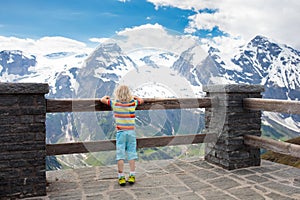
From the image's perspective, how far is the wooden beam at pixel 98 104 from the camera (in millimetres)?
3902

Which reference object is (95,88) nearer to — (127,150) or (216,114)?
(127,150)

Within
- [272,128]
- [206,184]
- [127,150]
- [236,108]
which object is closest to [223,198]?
[206,184]

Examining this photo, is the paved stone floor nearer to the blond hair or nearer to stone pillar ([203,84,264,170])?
stone pillar ([203,84,264,170])

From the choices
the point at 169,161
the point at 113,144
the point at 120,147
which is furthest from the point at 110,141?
the point at 169,161

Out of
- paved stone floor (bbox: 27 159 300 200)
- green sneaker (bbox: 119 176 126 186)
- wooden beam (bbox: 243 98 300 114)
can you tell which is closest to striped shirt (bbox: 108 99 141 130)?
green sneaker (bbox: 119 176 126 186)

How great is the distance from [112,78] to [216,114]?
2.05 metres

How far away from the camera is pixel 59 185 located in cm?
412

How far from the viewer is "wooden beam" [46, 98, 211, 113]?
3.90 m

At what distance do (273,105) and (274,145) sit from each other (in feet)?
2.06

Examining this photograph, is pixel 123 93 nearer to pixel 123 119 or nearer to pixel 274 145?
pixel 123 119

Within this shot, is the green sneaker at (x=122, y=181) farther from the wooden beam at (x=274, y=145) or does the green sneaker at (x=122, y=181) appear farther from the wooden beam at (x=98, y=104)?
the wooden beam at (x=274, y=145)

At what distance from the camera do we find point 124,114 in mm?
3934

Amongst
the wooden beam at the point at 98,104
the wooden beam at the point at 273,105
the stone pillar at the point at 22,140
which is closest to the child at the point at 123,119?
the wooden beam at the point at 98,104

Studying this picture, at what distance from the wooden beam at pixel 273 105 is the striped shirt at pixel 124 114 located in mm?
2093
